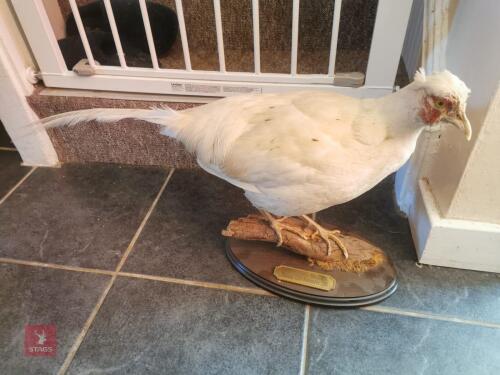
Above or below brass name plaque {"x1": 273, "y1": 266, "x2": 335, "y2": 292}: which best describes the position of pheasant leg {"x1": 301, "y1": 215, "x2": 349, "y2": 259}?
above

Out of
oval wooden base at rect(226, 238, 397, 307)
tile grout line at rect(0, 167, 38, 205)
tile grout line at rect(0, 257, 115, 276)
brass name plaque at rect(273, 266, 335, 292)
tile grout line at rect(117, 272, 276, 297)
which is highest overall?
brass name plaque at rect(273, 266, 335, 292)

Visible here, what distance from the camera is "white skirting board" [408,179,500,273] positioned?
29.5 inches

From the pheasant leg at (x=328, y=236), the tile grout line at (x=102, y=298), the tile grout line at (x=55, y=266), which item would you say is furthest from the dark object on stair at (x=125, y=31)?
the pheasant leg at (x=328, y=236)

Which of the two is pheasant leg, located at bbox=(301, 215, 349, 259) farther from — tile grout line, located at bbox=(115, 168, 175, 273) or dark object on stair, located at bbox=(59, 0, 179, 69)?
dark object on stair, located at bbox=(59, 0, 179, 69)

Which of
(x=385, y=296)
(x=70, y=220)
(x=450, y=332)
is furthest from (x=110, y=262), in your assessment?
(x=450, y=332)

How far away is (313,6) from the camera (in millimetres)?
896

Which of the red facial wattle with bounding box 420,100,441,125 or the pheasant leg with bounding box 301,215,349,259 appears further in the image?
the pheasant leg with bounding box 301,215,349,259

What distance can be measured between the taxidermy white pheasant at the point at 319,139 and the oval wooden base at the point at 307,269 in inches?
6.5

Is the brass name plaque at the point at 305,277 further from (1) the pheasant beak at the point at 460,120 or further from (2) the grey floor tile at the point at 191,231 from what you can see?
(1) the pheasant beak at the point at 460,120

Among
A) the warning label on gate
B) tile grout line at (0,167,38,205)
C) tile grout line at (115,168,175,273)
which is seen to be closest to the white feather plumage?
the warning label on gate
